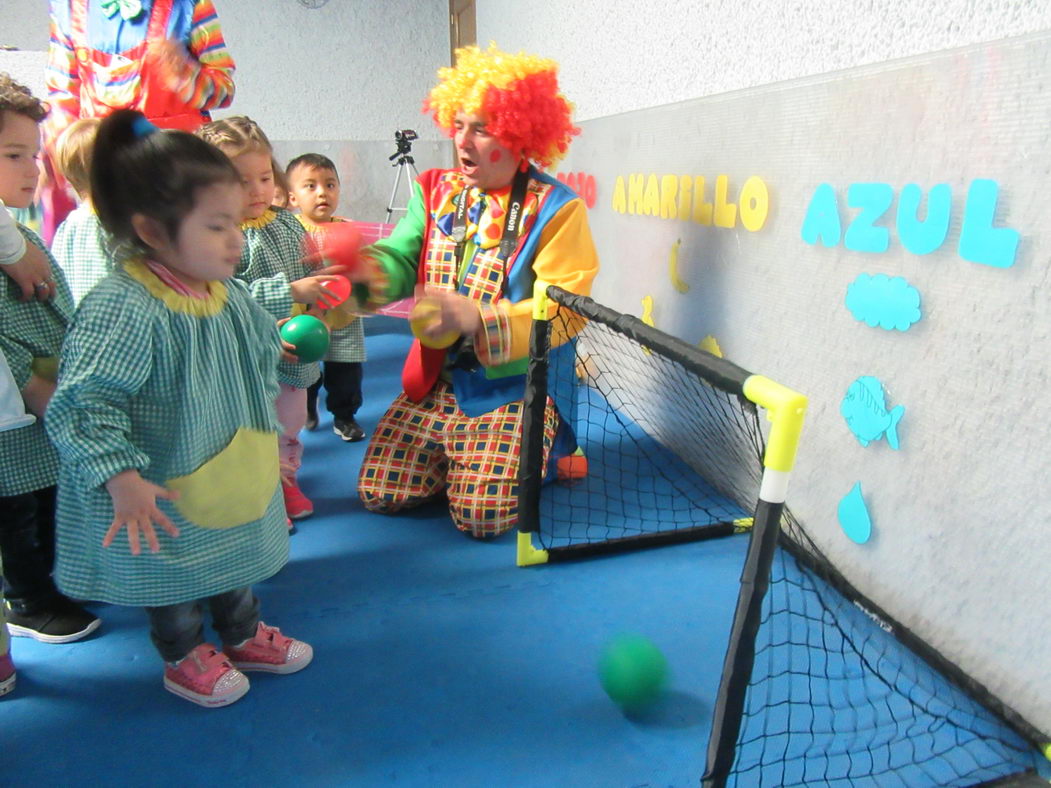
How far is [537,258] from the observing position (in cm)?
170

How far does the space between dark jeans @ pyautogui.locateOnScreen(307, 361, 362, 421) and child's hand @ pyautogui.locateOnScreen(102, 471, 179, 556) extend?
1298mm

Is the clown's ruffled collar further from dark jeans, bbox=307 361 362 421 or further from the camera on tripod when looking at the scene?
the camera on tripod

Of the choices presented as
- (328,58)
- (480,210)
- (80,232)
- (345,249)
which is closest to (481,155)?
(480,210)

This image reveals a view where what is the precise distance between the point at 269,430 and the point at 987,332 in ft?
3.54

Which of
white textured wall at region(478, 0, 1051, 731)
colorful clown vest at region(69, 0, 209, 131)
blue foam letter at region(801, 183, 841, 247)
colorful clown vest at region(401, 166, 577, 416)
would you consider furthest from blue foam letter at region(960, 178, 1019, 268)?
colorful clown vest at region(69, 0, 209, 131)

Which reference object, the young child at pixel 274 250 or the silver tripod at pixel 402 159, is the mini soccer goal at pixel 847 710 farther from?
Answer: the silver tripod at pixel 402 159

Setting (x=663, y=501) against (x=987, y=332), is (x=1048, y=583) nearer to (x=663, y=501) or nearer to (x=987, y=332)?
(x=987, y=332)

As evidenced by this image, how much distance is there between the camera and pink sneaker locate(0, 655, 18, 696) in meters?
1.18

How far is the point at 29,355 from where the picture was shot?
1.16 m

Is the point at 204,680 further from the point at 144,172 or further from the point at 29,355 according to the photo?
the point at 144,172

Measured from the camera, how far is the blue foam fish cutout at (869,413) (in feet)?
4.13

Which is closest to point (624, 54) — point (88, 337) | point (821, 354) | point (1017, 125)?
point (821, 354)

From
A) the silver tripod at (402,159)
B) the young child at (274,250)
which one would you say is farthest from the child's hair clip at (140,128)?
the silver tripod at (402,159)

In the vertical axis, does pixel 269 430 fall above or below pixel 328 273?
below
